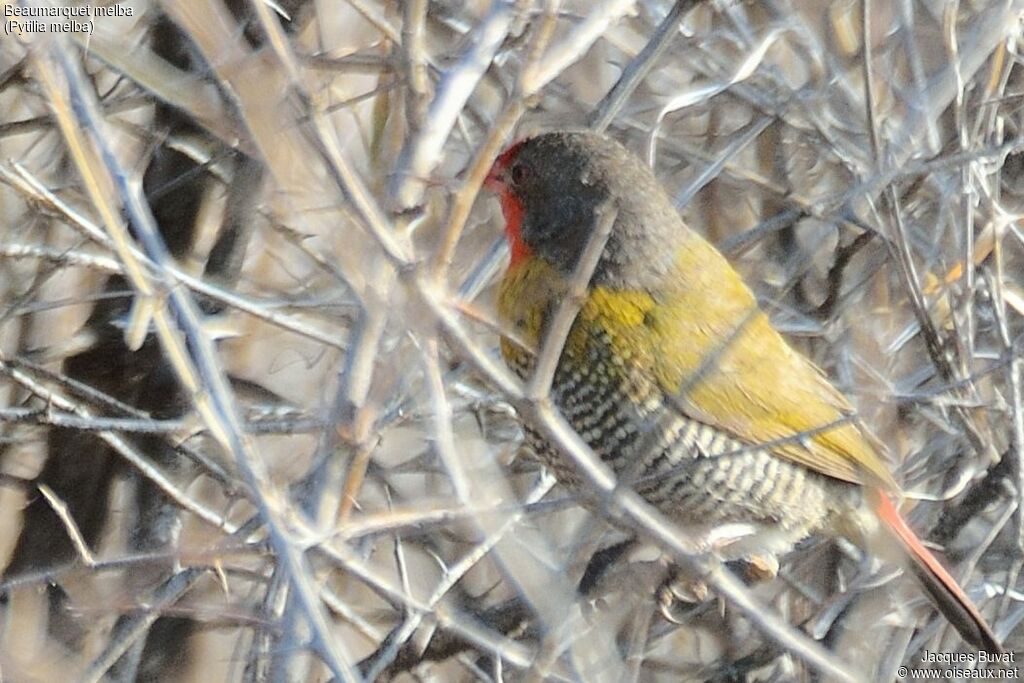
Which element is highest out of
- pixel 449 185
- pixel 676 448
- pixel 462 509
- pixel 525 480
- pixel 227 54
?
pixel 227 54

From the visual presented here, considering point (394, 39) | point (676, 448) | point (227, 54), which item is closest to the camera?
point (227, 54)

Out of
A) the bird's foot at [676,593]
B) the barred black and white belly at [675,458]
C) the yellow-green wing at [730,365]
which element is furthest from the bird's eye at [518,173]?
the bird's foot at [676,593]

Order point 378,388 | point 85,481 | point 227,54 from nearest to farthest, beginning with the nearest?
point 227,54, point 378,388, point 85,481

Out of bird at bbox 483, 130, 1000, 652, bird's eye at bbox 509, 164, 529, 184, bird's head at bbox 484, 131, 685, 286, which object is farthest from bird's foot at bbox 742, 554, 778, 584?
bird's eye at bbox 509, 164, 529, 184

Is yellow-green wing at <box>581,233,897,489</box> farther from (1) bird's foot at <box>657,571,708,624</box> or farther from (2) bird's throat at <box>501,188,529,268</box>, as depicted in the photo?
(1) bird's foot at <box>657,571,708,624</box>

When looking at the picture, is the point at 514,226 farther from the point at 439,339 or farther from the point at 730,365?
the point at 439,339

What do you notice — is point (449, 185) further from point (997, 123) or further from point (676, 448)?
point (997, 123)

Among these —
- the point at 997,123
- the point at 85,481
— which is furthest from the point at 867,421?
the point at 85,481

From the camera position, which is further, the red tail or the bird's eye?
the bird's eye
